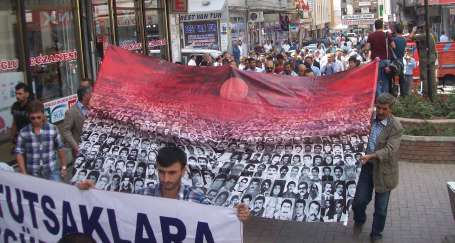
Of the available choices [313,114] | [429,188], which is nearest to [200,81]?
[313,114]

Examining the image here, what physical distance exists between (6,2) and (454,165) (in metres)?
7.56

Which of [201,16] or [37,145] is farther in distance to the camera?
[201,16]

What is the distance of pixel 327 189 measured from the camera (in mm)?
6422

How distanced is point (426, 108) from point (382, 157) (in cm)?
598

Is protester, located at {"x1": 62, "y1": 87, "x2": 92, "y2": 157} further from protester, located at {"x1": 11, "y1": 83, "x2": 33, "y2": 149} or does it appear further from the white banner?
the white banner

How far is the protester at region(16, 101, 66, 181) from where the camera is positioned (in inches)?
278

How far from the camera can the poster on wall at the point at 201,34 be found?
3497cm

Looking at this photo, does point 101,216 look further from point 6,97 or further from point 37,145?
point 6,97

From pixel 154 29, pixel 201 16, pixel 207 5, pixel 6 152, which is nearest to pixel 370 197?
pixel 6 152

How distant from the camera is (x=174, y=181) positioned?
4.20m

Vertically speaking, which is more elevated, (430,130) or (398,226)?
(430,130)

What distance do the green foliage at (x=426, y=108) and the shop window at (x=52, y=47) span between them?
6171 mm

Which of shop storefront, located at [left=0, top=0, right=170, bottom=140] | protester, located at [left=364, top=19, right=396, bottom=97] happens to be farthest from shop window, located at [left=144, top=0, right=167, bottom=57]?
protester, located at [left=364, top=19, right=396, bottom=97]

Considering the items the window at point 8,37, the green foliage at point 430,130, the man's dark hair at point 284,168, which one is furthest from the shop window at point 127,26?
the man's dark hair at point 284,168
